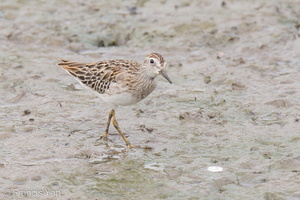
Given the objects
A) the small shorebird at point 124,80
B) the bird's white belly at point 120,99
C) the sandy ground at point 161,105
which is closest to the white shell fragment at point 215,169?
the sandy ground at point 161,105

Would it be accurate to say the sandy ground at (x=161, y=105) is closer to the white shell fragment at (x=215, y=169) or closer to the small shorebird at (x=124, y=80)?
the white shell fragment at (x=215, y=169)

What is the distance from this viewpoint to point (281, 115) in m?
11.5

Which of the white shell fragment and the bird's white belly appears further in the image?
the bird's white belly

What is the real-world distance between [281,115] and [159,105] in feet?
7.86

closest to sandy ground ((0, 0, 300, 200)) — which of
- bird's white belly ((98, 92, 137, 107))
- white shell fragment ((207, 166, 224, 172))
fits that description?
white shell fragment ((207, 166, 224, 172))

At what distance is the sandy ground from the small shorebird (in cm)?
74

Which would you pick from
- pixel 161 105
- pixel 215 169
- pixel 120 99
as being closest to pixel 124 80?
pixel 120 99

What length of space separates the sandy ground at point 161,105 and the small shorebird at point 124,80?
742 mm

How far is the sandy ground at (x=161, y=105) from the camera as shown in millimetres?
8922

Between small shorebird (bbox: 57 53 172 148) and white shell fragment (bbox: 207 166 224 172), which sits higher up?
small shorebird (bbox: 57 53 172 148)

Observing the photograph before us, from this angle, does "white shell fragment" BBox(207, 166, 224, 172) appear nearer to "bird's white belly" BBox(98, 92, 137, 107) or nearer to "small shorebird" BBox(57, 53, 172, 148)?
"small shorebird" BBox(57, 53, 172, 148)

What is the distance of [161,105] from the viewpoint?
12.1 metres

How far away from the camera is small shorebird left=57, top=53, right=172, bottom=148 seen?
1031cm

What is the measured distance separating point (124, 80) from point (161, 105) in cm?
191
